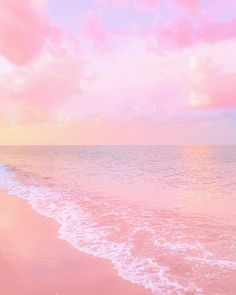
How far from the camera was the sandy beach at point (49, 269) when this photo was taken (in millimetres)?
7621

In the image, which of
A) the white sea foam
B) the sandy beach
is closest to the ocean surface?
the white sea foam

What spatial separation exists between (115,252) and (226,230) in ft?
16.6

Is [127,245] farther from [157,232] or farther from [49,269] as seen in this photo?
[49,269]

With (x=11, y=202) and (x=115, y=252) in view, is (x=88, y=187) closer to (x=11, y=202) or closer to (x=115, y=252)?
(x=11, y=202)

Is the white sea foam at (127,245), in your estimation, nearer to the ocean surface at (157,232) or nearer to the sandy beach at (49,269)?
the ocean surface at (157,232)

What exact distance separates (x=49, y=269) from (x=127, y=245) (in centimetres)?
315

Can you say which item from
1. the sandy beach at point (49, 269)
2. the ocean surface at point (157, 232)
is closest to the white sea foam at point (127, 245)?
the ocean surface at point (157, 232)

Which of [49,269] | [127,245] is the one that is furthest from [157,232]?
[49,269]

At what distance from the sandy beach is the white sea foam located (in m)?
0.42

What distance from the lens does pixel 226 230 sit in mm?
13000

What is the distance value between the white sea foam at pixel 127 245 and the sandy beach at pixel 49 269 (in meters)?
0.42

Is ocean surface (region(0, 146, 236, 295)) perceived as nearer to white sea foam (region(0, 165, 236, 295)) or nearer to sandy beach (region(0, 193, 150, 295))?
white sea foam (region(0, 165, 236, 295))

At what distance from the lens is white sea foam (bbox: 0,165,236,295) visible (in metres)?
8.13

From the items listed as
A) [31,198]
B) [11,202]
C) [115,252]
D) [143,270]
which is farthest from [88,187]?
[143,270]
